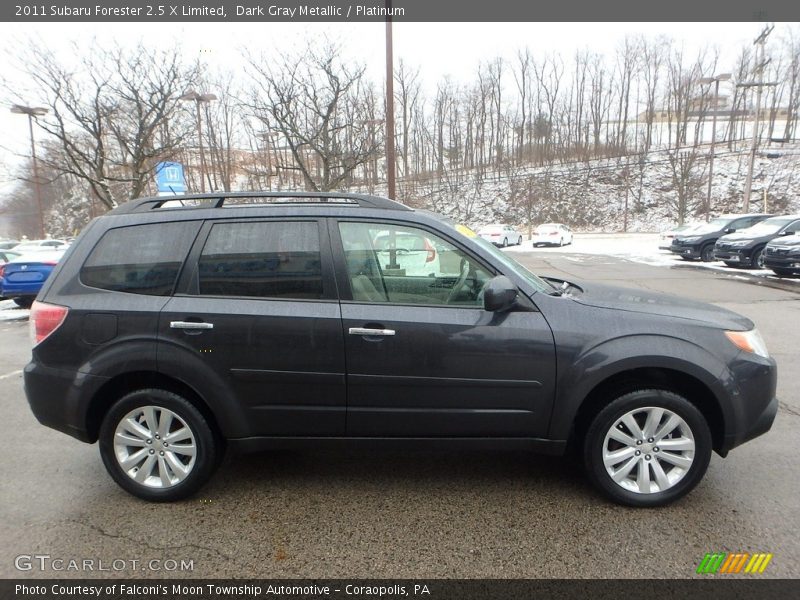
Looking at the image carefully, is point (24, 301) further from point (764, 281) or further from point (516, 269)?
point (764, 281)

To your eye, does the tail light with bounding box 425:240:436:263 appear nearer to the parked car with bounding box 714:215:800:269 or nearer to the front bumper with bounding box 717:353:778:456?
the front bumper with bounding box 717:353:778:456

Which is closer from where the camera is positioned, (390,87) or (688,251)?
(390,87)

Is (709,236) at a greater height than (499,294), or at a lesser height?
lesser

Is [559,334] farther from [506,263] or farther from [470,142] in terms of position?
[470,142]

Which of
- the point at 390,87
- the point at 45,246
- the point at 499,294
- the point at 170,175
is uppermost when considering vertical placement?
the point at 390,87

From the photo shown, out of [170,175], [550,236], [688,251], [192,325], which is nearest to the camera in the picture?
[192,325]

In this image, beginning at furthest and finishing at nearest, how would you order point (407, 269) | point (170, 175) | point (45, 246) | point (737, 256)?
point (45, 246) → point (170, 175) → point (737, 256) → point (407, 269)

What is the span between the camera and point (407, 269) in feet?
10.4

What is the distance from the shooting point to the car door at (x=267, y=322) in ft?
9.11


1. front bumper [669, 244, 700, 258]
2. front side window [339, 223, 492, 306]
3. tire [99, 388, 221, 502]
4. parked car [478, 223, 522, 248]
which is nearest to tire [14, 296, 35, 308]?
tire [99, 388, 221, 502]

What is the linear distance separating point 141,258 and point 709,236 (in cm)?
2014

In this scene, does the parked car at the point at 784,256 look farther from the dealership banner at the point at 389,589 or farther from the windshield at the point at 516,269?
the dealership banner at the point at 389,589

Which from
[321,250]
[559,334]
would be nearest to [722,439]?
A: [559,334]

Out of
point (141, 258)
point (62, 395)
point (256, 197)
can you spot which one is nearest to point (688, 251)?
point (256, 197)
